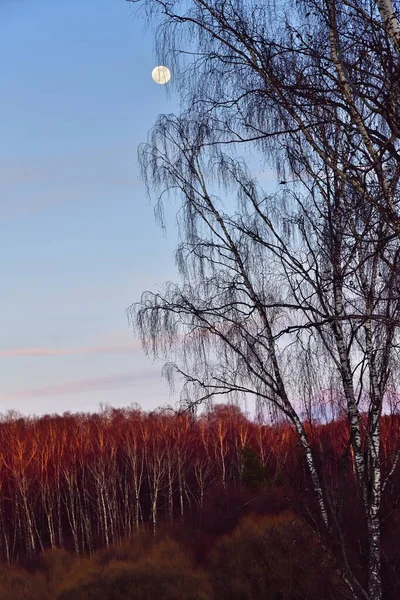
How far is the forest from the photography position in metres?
7.06

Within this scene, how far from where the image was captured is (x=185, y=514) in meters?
35.6

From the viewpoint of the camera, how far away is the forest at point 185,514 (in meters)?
7.06

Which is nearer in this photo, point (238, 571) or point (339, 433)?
point (339, 433)

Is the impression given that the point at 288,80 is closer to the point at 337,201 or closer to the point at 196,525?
the point at 337,201

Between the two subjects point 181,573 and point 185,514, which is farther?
point 185,514

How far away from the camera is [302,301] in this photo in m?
6.54

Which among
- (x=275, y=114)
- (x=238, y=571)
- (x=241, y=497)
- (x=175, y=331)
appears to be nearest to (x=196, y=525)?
(x=241, y=497)

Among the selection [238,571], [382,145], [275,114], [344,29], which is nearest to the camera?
[382,145]

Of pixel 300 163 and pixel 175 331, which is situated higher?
pixel 300 163

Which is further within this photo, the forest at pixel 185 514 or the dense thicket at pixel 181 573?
the dense thicket at pixel 181 573

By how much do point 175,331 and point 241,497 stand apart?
85.4ft

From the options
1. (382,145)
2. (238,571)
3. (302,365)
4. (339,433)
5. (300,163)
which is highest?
(300,163)

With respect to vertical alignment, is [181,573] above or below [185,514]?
below

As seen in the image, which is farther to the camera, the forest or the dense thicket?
the dense thicket
